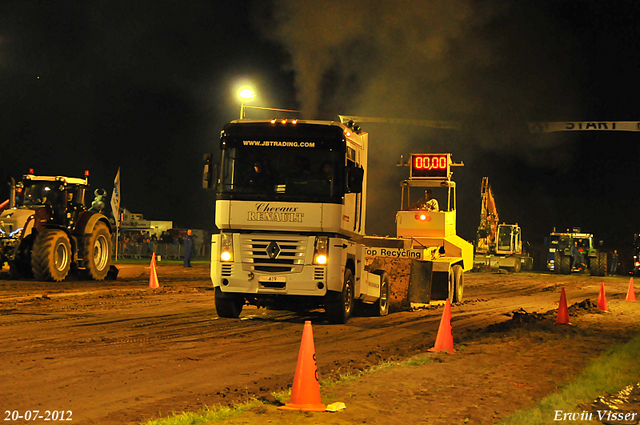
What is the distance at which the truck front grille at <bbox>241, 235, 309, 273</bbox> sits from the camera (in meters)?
12.0

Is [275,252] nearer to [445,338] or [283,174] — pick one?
[283,174]

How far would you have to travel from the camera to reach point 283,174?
1201 cm

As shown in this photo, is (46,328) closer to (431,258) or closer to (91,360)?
(91,360)

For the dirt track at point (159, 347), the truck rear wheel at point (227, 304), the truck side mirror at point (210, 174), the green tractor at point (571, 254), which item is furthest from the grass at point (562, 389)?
the green tractor at point (571, 254)

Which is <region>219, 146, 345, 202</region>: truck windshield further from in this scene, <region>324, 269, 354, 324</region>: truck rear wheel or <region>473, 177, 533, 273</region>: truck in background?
<region>473, 177, 533, 273</region>: truck in background

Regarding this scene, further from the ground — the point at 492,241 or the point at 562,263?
the point at 492,241

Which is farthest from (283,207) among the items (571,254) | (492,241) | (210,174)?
(571,254)

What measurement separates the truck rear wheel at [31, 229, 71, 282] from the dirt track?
1.92 feet

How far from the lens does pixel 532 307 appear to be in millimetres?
19219

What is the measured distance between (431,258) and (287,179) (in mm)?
7042

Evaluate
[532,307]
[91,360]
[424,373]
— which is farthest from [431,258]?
[91,360]

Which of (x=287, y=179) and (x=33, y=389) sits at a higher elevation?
(x=287, y=179)

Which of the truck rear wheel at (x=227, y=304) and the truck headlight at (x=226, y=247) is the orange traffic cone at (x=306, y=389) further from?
the truck rear wheel at (x=227, y=304)

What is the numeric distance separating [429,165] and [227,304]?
10615 mm
